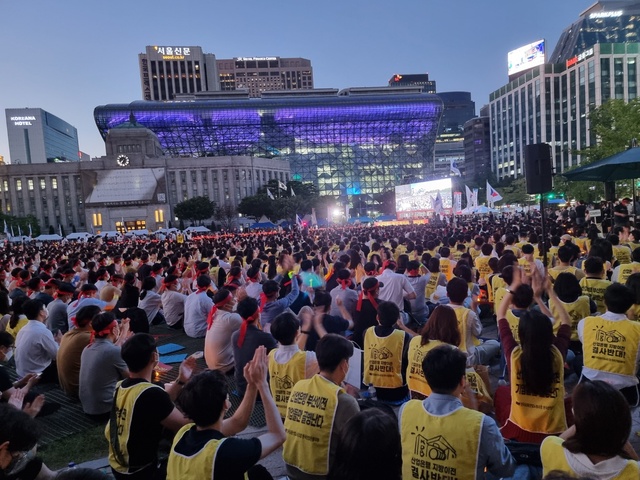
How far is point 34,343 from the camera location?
654cm

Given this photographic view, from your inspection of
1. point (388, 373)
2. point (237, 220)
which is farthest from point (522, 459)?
point (237, 220)

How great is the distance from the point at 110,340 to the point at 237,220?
257ft

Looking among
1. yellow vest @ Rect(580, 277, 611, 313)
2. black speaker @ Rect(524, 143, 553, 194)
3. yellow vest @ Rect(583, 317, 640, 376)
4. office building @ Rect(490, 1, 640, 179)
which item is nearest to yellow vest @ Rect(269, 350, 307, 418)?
yellow vest @ Rect(583, 317, 640, 376)

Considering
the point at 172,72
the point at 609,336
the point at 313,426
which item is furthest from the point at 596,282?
the point at 172,72

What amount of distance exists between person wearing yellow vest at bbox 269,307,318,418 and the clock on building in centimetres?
8091

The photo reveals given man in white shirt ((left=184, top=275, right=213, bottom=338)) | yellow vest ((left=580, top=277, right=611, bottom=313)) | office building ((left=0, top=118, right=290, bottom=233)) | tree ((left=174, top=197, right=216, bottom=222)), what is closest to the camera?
yellow vest ((left=580, top=277, right=611, bottom=313))

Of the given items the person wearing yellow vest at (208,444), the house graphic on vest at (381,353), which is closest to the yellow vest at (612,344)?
the house graphic on vest at (381,353)

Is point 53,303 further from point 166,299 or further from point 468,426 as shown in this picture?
point 468,426

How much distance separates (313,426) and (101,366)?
3.10 meters

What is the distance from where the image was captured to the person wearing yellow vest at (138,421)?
131 inches

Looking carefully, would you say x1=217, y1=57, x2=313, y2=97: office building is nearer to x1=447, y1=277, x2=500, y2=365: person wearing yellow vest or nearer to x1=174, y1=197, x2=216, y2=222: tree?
x1=174, y1=197, x2=216, y2=222: tree

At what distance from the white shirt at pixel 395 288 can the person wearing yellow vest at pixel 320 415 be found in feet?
14.9

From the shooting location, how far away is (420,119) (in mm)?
108875

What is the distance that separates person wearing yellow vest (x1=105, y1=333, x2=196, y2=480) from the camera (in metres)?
3.34
